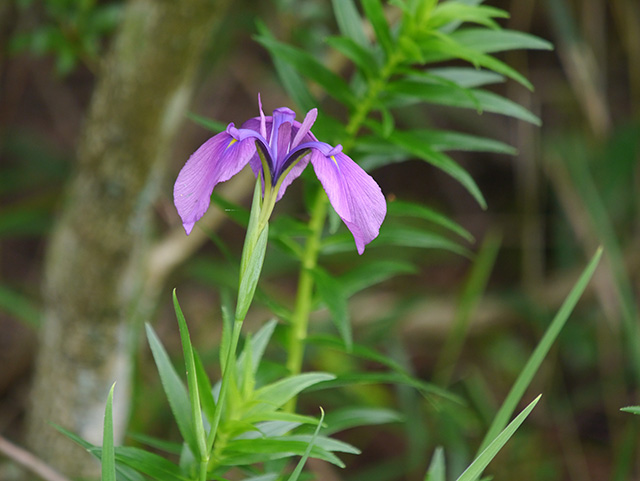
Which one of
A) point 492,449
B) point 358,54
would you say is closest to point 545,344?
point 492,449

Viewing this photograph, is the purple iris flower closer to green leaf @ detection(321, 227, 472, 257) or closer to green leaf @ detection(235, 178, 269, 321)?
green leaf @ detection(235, 178, 269, 321)

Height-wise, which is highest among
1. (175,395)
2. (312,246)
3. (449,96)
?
(449,96)

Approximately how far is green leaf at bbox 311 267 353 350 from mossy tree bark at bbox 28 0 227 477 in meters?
0.39

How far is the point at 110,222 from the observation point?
102cm

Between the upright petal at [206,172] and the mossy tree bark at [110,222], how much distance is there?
0.45 metres

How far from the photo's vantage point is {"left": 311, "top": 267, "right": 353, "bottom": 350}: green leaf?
682 mm

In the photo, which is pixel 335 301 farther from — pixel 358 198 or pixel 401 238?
pixel 358 198

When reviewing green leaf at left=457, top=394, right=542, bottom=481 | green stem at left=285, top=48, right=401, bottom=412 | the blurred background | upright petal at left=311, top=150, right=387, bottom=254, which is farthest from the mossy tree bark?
green leaf at left=457, top=394, right=542, bottom=481

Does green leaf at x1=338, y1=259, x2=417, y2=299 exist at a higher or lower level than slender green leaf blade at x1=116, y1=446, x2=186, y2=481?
higher

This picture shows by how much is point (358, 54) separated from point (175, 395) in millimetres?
406

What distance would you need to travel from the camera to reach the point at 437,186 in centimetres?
236

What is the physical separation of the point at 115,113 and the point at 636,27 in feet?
4.49

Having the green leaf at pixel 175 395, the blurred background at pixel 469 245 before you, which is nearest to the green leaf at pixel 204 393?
the green leaf at pixel 175 395

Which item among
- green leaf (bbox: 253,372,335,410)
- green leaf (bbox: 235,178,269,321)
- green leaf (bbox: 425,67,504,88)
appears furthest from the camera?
green leaf (bbox: 425,67,504,88)
